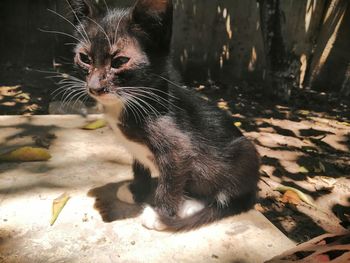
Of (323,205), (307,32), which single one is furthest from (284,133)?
(307,32)

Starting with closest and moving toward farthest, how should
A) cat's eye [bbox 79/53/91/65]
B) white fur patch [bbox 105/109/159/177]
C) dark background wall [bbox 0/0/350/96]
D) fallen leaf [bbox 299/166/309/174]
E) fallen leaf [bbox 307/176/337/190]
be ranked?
cat's eye [bbox 79/53/91/65] < white fur patch [bbox 105/109/159/177] < fallen leaf [bbox 307/176/337/190] < fallen leaf [bbox 299/166/309/174] < dark background wall [bbox 0/0/350/96]

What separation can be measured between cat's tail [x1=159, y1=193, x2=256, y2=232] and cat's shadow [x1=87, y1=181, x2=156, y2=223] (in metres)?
0.24

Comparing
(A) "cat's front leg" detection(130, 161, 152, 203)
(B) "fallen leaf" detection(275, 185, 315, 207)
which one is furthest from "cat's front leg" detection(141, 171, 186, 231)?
(B) "fallen leaf" detection(275, 185, 315, 207)

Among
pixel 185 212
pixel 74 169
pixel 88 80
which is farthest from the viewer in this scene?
pixel 74 169

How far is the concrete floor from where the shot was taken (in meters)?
2.12

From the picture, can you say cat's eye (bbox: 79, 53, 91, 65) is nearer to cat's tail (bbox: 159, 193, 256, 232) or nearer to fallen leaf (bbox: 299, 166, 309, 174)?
cat's tail (bbox: 159, 193, 256, 232)

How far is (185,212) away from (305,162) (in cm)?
234

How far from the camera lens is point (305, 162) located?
173 inches

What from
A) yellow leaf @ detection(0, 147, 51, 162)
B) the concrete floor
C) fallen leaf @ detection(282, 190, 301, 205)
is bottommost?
fallen leaf @ detection(282, 190, 301, 205)

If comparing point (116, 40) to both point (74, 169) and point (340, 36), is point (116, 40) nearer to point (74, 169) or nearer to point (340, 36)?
point (74, 169)

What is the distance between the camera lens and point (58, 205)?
96.0 inches

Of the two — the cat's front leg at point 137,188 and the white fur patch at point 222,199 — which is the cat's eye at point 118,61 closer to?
the cat's front leg at point 137,188

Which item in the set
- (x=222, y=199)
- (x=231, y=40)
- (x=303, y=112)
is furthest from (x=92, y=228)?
(x=231, y=40)

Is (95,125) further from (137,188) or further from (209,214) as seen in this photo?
(209,214)
